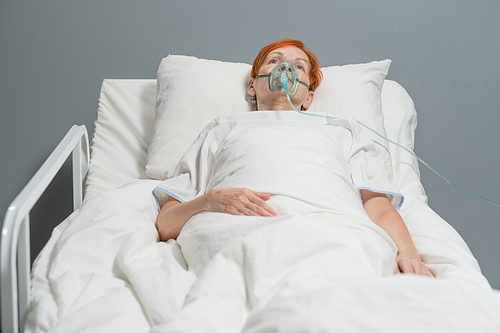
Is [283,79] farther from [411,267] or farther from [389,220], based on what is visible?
[411,267]

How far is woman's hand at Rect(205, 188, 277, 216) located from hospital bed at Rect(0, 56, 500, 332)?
0.16 m

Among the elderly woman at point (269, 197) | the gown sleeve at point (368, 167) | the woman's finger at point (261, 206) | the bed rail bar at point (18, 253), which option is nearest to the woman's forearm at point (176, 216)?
the elderly woman at point (269, 197)

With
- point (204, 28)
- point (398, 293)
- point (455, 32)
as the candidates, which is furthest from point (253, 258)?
point (455, 32)

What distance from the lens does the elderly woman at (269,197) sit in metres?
1.01

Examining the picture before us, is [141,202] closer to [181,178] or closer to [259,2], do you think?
[181,178]

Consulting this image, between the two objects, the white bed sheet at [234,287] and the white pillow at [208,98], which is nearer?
the white bed sheet at [234,287]

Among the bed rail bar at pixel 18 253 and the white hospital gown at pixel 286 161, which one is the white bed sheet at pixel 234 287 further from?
the white hospital gown at pixel 286 161

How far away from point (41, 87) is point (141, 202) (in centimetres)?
97

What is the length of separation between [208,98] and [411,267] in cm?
97

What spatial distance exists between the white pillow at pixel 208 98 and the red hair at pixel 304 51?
41 millimetres

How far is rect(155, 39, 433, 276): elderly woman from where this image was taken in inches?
39.8

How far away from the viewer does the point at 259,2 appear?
1.88m

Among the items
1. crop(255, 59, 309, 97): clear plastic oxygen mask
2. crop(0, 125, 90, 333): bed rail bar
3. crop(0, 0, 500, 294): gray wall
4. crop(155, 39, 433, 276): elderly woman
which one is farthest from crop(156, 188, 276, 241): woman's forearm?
crop(0, 0, 500, 294): gray wall

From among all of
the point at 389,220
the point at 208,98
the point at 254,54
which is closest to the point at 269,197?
the point at 389,220
